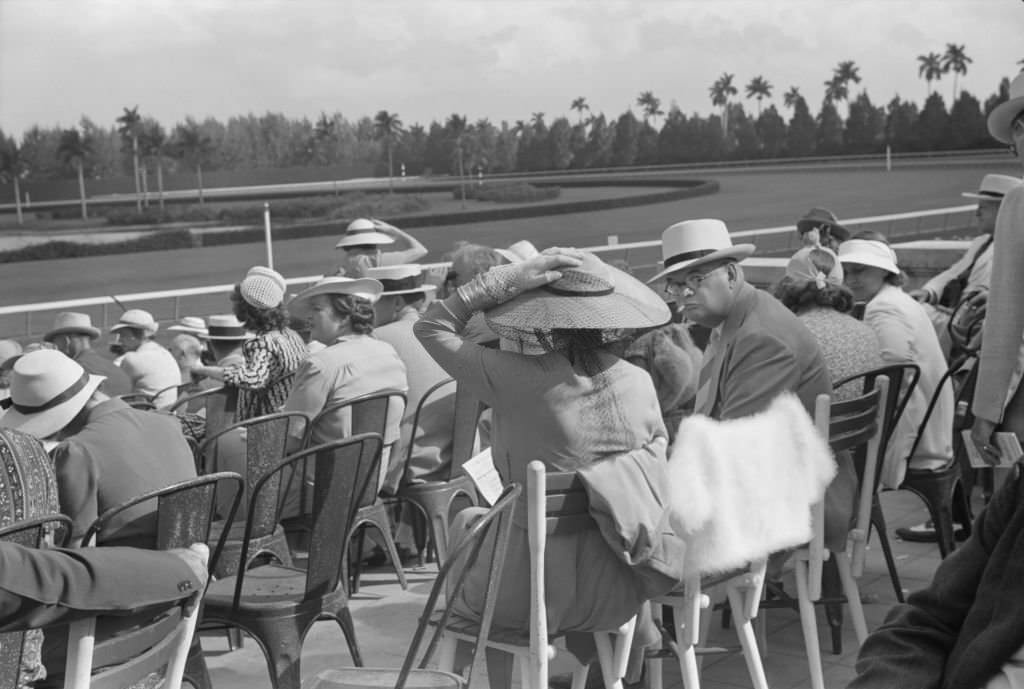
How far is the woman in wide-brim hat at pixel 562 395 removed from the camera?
3090 mm

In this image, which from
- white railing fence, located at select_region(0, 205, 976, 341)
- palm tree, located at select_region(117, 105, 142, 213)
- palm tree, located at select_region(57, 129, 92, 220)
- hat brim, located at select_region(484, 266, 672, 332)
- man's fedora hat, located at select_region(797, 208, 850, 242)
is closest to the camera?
hat brim, located at select_region(484, 266, 672, 332)

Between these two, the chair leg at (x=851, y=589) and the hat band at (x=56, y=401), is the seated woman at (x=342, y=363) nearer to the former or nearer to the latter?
the hat band at (x=56, y=401)

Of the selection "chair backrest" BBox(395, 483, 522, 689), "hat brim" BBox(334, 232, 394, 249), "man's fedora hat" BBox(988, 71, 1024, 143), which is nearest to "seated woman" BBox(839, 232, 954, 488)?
"man's fedora hat" BBox(988, 71, 1024, 143)

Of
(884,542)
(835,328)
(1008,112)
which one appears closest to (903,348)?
(835,328)

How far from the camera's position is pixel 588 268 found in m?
3.21

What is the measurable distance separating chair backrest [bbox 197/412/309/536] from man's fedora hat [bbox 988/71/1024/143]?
91.0 inches

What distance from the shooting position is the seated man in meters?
3.21

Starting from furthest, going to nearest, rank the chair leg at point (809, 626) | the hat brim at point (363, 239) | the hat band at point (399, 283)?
1. the hat brim at point (363, 239)
2. the hat band at point (399, 283)
3. the chair leg at point (809, 626)

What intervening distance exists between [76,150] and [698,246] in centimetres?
5073

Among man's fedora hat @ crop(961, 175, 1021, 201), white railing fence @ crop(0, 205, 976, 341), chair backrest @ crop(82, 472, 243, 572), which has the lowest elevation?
white railing fence @ crop(0, 205, 976, 341)

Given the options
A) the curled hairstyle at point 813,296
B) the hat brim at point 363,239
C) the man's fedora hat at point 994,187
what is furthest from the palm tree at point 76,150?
the curled hairstyle at point 813,296

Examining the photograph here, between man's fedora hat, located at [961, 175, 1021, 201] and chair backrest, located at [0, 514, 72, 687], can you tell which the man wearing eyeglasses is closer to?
chair backrest, located at [0, 514, 72, 687]

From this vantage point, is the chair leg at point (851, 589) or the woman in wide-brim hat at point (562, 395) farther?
the chair leg at point (851, 589)

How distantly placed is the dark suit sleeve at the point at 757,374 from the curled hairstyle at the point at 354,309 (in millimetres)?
1907
